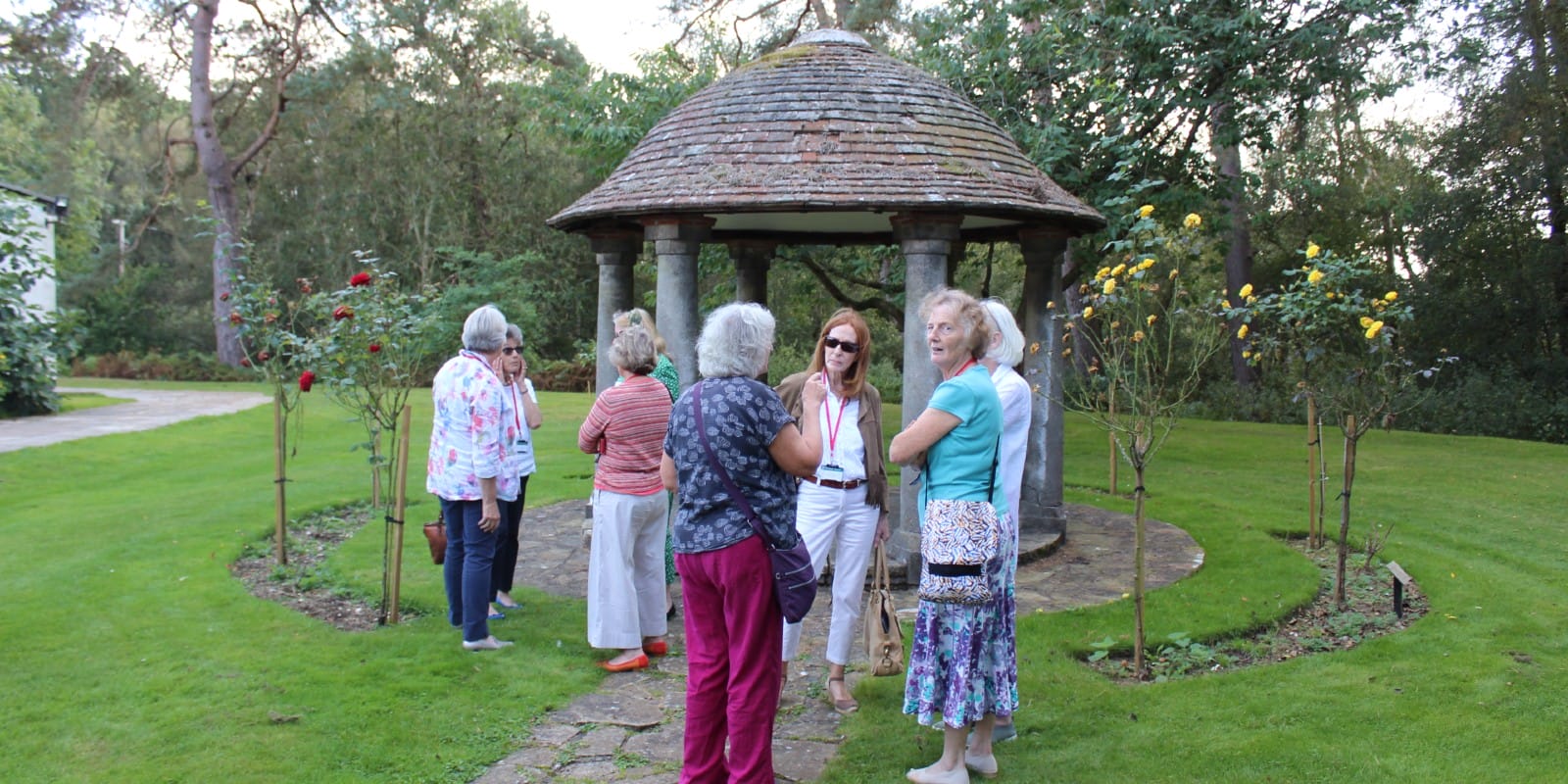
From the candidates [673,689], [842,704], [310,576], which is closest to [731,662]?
[842,704]

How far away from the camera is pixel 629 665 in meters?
5.91

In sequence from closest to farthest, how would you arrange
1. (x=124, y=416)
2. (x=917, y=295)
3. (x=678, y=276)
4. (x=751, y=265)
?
(x=917, y=295)
(x=678, y=276)
(x=751, y=265)
(x=124, y=416)

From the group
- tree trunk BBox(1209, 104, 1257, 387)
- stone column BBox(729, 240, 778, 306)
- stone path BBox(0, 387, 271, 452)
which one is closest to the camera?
stone column BBox(729, 240, 778, 306)

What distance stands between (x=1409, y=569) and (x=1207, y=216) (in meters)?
6.38

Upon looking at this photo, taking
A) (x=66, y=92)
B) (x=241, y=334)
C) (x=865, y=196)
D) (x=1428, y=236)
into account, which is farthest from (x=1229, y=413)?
(x=66, y=92)

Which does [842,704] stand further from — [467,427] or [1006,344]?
[467,427]

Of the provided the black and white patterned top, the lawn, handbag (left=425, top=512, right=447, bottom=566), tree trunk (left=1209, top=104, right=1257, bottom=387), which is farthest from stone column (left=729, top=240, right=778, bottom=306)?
tree trunk (left=1209, top=104, right=1257, bottom=387)

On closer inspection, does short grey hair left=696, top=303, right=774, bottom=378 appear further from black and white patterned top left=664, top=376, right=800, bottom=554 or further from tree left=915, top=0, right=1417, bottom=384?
tree left=915, top=0, right=1417, bottom=384

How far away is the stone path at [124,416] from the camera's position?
16.3 meters

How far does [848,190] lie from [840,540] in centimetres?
321

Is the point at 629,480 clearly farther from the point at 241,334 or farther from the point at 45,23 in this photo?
the point at 45,23

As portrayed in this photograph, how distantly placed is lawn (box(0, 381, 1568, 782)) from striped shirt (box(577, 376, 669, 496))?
1090 millimetres

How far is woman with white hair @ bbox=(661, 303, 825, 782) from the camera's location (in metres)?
3.88

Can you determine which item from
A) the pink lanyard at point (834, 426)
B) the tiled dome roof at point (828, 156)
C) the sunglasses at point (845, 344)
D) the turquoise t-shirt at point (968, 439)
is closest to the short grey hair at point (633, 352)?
the pink lanyard at point (834, 426)
